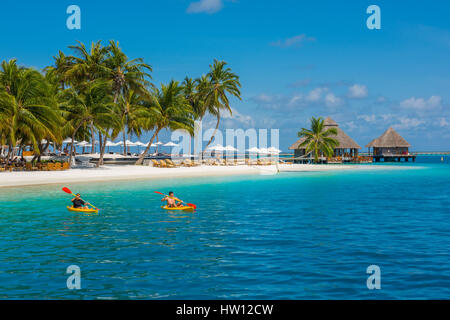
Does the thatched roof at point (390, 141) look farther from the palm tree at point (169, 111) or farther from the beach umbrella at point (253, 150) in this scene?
the palm tree at point (169, 111)

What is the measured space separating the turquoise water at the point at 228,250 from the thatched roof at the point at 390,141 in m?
60.8

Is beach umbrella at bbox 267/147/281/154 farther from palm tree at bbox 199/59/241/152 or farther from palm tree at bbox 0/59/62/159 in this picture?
palm tree at bbox 0/59/62/159

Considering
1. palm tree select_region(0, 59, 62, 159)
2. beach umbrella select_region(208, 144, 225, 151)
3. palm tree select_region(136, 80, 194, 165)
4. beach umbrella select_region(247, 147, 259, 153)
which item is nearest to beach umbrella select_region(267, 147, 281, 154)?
beach umbrella select_region(247, 147, 259, 153)

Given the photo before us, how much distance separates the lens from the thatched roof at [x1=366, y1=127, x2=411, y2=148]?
75.2 meters

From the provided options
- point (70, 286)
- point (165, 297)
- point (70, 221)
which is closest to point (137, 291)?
point (165, 297)

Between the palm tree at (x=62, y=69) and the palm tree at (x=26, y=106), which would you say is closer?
the palm tree at (x=26, y=106)

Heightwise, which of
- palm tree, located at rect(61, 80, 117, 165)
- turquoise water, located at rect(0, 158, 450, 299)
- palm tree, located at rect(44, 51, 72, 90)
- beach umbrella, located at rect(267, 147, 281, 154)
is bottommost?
turquoise water, located at rect(0, 158, 450, 299)

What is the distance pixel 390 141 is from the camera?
7581 centimetres

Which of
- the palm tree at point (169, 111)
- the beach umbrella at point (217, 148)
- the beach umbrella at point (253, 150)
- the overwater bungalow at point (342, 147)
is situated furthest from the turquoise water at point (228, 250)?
the overwater bungalow at point (342, 147)

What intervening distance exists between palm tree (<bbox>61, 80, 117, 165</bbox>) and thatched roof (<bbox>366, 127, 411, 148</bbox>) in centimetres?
5330

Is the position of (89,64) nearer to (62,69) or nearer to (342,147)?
(62,69)

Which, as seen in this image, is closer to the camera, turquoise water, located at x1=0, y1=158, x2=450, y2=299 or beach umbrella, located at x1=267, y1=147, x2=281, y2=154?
turquoise water, located at x1=0, y1=158, x2=450, y2=299

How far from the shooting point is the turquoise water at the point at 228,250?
693cm

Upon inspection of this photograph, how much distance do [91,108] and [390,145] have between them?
5562 cm
